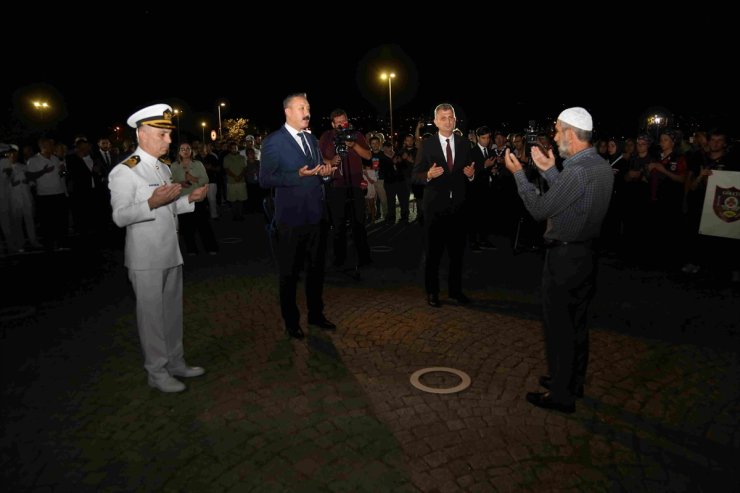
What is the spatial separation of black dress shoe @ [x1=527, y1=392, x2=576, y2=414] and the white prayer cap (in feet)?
6.89

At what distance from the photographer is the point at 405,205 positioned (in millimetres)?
13672

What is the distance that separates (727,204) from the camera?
7359 mm

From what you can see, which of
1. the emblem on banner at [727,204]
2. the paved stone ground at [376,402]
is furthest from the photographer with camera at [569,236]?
the emblem on banner at [727,204]

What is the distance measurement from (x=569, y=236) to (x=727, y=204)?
5149mm

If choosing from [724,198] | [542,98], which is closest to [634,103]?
[542,98]

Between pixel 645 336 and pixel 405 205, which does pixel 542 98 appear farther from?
pixel 645 336

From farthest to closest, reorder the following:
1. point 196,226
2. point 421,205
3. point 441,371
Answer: point 196,226
point 421,205
point 441,371

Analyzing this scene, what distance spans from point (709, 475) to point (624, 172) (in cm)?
900

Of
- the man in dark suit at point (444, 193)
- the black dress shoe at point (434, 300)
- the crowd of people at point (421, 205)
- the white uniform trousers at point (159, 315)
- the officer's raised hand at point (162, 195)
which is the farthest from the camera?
the black dress shoe at point (434, 300)

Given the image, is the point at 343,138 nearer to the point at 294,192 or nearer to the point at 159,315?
the point at 294,192

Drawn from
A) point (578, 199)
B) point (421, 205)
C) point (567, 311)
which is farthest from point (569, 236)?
point (421, 205)

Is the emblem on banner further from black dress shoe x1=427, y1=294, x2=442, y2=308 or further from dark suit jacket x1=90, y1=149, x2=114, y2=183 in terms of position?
dark suit jacket x1=90, y1=149, x2=114, y2=183

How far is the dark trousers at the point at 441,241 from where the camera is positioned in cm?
648

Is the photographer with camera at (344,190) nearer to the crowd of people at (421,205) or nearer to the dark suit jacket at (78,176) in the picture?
the crowd of people at (421,205)
